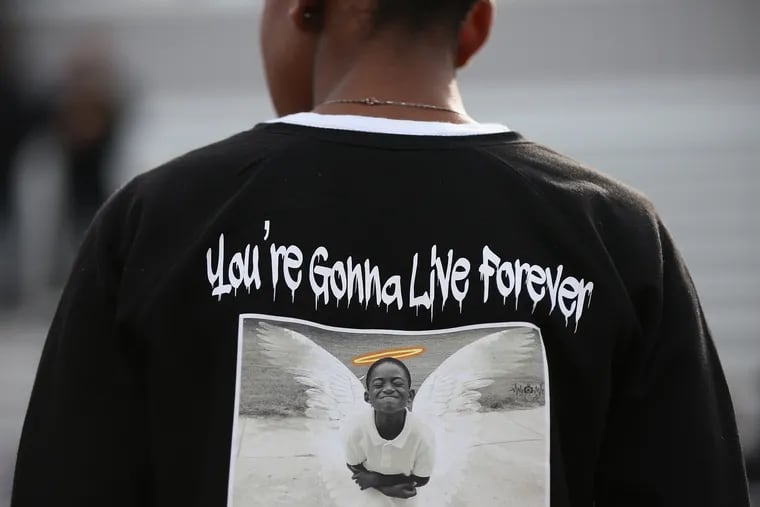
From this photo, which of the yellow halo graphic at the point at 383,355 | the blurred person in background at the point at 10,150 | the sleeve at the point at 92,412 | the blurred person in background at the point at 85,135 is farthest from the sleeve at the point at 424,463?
the blurred person in background at the point at 10,150

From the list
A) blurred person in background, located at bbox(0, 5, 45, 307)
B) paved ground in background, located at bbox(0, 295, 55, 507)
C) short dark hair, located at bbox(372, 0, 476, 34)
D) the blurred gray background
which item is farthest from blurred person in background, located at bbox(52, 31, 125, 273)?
short dark hair, located at bbox(372, 0, 476, 34)

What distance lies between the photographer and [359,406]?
1.74 meters

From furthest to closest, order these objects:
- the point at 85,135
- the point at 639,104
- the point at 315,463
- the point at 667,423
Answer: the point at 639,104 → the point at 85,135 → the point at 667,423 → the point at 315,463

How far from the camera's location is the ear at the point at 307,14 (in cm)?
194

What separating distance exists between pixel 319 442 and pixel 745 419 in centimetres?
393

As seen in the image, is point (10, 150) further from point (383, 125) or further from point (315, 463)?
point (315, 463)

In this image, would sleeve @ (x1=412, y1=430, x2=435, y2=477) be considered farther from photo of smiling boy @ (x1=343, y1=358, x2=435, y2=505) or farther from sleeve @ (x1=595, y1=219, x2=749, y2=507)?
sleeve @ (x1=595, y1=219, x2=749, y2=507)

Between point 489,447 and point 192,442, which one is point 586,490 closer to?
point 489,447

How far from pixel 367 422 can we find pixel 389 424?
31 mm

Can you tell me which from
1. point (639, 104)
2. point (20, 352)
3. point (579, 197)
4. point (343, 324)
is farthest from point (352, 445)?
point (639, 104)

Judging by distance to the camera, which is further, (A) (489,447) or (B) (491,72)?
(B) (491,72)

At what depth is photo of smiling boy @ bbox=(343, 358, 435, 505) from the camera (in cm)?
172

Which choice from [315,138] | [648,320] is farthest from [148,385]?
[648,320]

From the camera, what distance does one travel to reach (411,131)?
1.81 m
